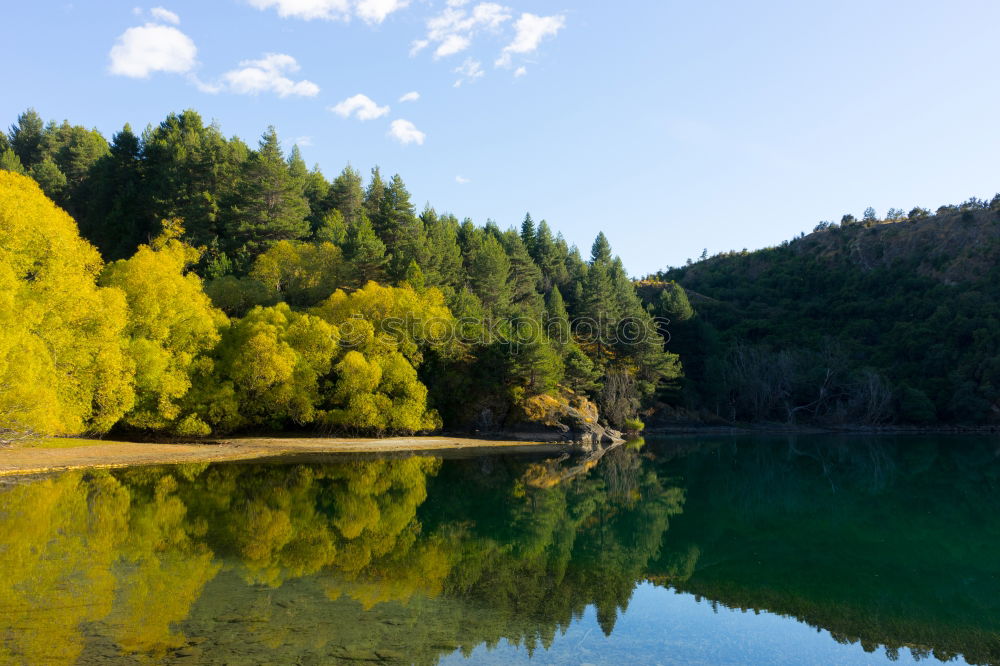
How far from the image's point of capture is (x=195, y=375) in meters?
50.7

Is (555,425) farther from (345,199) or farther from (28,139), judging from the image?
(28,139)

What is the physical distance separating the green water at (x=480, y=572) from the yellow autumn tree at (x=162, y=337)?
12067 mm

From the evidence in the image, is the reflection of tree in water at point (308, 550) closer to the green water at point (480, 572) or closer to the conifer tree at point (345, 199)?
the green water at point (480, 572)

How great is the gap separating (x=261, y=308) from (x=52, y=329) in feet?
66.4

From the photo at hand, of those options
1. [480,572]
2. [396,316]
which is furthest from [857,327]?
[480,572]

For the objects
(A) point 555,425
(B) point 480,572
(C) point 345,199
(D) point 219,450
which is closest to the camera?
(B) point 480,572

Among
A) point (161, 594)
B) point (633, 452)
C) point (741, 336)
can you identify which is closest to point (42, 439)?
point (161, 594)

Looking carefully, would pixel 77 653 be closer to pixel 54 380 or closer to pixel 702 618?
pixel 702 618

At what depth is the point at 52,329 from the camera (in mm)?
37250

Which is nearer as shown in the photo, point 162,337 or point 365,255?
point 162,337

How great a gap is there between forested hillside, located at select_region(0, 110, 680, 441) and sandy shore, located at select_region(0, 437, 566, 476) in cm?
164

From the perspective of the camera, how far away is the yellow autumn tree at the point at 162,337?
149 feet

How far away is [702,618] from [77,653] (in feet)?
39.6

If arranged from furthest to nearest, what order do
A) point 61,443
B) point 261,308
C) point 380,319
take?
point 380,319 → point 261,308 → point 61,443
